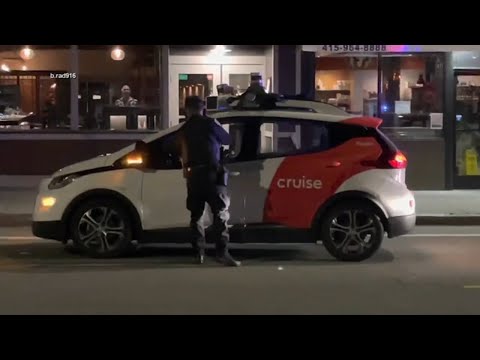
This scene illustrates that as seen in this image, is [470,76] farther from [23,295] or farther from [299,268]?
[23,295]

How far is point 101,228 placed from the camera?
31.6 feet

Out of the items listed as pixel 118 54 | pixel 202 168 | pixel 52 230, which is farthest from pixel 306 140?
pixel 118 54

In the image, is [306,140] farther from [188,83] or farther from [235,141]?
[188,83]

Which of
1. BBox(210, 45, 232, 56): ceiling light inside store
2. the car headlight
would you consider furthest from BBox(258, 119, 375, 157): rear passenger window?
BBox(210, 45, 232, 56): ceiling light inside store

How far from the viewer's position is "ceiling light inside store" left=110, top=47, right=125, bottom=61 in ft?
53.8

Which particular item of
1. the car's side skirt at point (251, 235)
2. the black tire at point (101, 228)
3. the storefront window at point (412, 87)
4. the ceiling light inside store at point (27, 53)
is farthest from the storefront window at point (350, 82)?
the black tire at point (101, 228)

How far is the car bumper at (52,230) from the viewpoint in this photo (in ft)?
31.6

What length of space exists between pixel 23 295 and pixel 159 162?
2.29m

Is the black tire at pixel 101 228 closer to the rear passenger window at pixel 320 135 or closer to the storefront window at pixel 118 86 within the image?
the rear passenger window at pixel 320 135

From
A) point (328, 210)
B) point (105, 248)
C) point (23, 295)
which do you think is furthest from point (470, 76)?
point (23, 295)

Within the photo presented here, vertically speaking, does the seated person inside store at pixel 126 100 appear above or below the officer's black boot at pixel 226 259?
above

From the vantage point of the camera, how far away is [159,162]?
377 inches

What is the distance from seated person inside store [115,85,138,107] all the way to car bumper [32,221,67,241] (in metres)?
6.99

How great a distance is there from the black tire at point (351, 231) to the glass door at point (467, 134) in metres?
7.18
